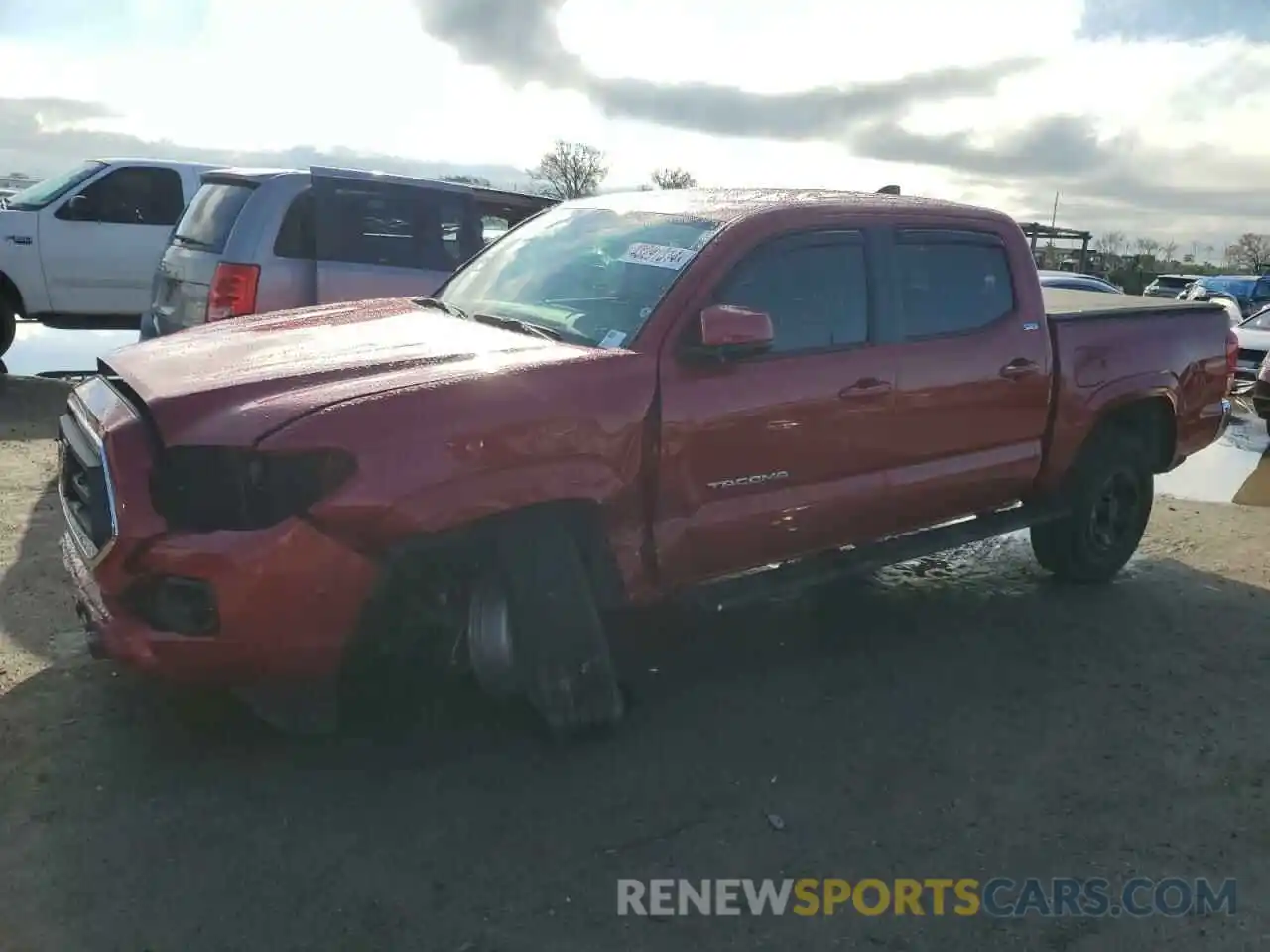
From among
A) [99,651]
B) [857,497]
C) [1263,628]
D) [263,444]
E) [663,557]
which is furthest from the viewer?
[1263,628]

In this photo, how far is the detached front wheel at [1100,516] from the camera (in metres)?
5.63

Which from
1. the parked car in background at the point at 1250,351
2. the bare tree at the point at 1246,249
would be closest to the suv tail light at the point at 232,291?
the parked car in background at the point at 1250,351

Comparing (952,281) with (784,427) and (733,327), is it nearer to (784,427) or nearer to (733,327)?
(784,427)

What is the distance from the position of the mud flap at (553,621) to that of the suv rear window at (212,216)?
15.0 feet

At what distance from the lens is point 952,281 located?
4.90m

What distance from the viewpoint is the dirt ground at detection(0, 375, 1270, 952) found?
293cm

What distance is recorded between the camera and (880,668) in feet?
15.3

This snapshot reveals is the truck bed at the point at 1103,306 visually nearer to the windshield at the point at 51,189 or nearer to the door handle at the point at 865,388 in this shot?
the door handle at the point at 865,388

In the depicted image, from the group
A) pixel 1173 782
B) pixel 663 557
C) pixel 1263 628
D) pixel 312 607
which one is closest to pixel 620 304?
pixel 663 557

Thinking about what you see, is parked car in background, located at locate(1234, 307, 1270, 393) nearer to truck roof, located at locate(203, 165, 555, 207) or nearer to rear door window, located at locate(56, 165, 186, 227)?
truck roof, located at locate(203, 165, 555, 207)

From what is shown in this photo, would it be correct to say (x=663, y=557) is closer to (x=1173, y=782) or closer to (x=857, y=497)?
(x=857, y=497)

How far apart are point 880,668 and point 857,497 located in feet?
2.49

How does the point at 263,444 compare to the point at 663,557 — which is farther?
the point at 663,557

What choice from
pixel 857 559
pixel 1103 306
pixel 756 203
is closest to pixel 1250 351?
pixel 1103 306
